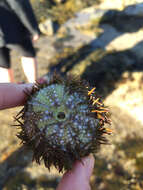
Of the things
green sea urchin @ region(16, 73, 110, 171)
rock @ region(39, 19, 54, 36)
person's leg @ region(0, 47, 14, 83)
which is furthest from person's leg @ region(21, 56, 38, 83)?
rock @ region(39, 19, 54, 36)

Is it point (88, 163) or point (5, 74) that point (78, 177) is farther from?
point (5, 74)

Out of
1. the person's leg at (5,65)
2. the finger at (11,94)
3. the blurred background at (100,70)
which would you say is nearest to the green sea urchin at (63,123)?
the finger at (11,94)

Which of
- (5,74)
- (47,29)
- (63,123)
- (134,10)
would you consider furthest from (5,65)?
(134,10)

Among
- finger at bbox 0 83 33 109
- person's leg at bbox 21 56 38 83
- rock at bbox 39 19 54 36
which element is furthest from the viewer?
rock at bbox 39 19 54 36

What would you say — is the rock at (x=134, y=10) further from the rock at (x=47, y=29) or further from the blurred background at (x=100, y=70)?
the rock at (x=47, y=29)

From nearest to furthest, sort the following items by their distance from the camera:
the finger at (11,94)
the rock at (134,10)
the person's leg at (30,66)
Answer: the finger at (11,94), the person's leg at (30,66), the rock at (134,10)

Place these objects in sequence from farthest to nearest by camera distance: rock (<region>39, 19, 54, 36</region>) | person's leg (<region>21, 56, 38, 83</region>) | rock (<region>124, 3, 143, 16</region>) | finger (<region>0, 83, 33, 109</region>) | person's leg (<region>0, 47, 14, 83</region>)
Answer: rock (<region>124, 3, 143, 16</region>) → rock (<region>39, 19, 54, 36</region>) → person's leg (<region>21, 56, 38, 83</region>) → person's leg (<region>0, 47, 14, 83</region>) → finger (<region>0, 83, 33, 109</region>)

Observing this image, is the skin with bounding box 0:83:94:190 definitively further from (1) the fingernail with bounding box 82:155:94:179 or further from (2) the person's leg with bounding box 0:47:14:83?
(2) the person's leg with bounding box 0:47:14:83

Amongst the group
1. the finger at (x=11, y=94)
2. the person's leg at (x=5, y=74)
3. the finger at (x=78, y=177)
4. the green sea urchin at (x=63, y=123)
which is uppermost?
the person's leg at (x=5, y=74)
